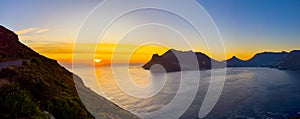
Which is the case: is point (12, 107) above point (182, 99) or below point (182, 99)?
above

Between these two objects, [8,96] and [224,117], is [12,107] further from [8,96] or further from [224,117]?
[224,117]

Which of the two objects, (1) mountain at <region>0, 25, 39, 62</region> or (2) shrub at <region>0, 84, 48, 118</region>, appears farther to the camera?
(1) mountain at <region>0, 25, 39, 62</region>

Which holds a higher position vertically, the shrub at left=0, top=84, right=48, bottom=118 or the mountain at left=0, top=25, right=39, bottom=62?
the mountain at left=0, top=25, right=39, bottom=62

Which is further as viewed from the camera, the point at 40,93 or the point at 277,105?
the point at 277,105

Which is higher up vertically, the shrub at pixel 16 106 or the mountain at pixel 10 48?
the mountain at pixel 10 48

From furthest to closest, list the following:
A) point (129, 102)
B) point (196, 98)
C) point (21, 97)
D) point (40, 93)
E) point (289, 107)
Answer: point (196, 98), point (129, 102), point (289, 107), point (40, 93), point (21, 97)

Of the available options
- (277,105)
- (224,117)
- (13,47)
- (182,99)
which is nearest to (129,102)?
(182,99)

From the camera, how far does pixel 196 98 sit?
238 ft

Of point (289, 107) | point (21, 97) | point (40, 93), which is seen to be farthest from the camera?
point (289, 107)

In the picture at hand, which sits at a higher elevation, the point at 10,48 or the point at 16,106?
the point at 10,48

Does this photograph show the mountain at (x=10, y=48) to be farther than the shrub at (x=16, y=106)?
Yes

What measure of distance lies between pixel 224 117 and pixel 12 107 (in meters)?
50.4

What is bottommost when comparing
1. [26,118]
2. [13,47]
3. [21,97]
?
[26,118]

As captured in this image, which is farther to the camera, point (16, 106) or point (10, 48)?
point (10, 48)
